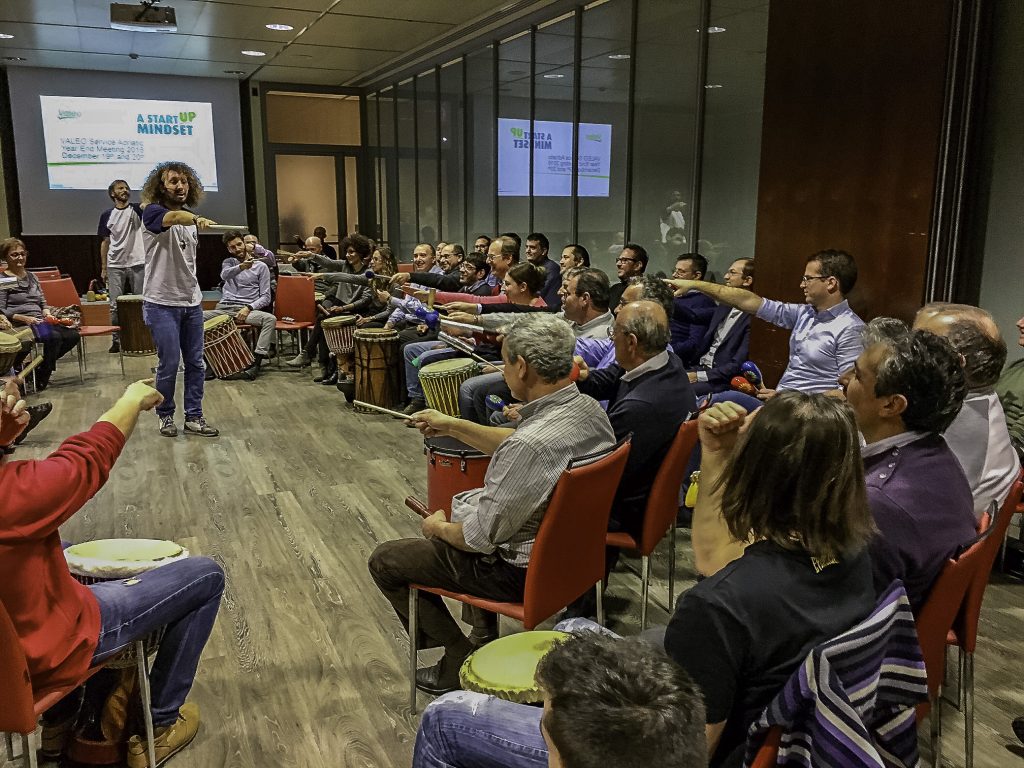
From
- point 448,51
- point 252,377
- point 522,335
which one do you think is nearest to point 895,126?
point 522,335

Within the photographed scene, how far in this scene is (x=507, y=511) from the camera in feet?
7.25

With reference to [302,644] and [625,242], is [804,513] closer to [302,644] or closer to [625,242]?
[302,644]

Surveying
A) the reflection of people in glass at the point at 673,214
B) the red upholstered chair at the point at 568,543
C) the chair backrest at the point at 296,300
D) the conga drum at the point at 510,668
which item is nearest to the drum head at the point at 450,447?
the red upholstered chair at the point at 568,543

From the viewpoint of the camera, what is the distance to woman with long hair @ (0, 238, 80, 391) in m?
6.76

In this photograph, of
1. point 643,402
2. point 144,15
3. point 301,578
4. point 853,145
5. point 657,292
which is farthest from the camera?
point 144,15

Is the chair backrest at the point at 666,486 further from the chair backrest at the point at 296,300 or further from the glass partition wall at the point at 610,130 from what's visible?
the chair backrest at the point at 296,300

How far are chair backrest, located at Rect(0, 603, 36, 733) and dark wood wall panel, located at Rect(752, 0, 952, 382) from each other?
394 cm

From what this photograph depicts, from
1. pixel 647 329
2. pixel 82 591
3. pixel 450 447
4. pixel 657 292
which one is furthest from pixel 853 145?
pixel 82 591

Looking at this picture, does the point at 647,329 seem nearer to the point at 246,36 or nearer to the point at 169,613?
the point at 169,613

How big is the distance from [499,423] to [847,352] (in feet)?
5.73

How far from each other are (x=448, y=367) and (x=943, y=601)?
3816 mm

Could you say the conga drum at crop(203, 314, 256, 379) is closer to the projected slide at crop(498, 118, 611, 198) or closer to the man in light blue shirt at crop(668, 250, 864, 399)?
the projected slide at crop(498, 118, 611, 198)

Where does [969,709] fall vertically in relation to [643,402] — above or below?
below

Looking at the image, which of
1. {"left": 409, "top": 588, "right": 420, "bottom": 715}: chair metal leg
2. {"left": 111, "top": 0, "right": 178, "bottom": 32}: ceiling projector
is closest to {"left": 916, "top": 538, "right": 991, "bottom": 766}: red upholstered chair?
{"left": 409, "top": 588, "right": 420, "bottom": 715}: chair metal leg
